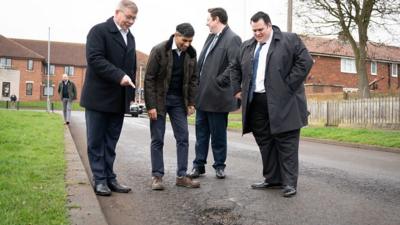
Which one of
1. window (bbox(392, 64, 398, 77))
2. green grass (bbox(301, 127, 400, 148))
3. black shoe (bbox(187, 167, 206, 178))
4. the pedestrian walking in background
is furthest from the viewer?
window (bbox(392, 64, 398, 77))

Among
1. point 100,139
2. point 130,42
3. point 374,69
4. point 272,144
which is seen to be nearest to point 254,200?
point 272,144

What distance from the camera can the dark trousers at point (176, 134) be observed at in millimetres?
6125

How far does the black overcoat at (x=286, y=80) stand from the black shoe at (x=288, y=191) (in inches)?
26.2

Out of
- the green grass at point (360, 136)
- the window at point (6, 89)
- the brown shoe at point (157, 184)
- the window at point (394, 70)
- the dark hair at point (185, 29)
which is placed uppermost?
the window at point (394, 70)

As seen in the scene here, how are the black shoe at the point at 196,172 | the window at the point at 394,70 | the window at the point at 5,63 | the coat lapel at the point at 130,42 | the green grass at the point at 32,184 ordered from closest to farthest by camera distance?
the green grass at the point at 32,184 < the coat lapel at the point at 130,42 < the black shoe at the point at 196,172 < the window at the point at 394,70 < the window at the point at 5,63

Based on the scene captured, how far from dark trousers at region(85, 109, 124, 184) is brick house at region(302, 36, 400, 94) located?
36.8m

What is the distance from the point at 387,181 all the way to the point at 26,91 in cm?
7478

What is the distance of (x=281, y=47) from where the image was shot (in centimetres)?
602

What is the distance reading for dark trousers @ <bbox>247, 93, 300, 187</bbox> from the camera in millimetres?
5965

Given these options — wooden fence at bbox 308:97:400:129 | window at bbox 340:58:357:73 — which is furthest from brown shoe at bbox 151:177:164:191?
window at bbox 340:58:357:73

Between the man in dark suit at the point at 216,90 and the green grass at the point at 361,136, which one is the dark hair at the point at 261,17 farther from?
the green grass at the point at 361,136

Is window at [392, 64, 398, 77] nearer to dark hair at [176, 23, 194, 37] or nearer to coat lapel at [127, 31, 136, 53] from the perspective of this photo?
dark hair at [176, 23, 194, 37]

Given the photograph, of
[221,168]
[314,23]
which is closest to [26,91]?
[314,23]

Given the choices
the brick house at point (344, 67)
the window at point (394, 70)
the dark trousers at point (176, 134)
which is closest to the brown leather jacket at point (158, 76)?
the dark trousers at point (176, 134)
